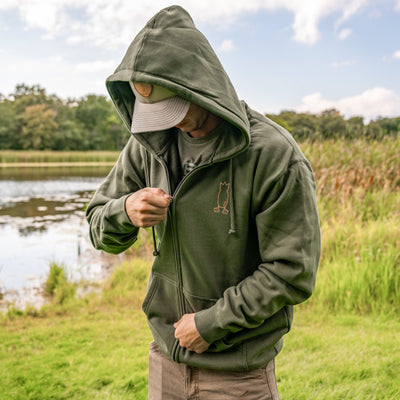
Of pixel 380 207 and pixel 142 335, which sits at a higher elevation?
pixel 380 207

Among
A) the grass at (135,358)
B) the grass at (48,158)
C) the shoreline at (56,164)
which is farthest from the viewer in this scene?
the grass at (48,158)

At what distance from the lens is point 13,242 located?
8.29 meters

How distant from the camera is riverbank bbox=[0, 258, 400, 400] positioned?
101 inches

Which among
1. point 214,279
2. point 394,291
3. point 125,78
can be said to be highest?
point 125,78

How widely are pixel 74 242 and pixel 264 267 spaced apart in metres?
7.69

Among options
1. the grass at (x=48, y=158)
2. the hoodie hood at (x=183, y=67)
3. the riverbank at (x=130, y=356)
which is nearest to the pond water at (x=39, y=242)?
the riverbank at (x=130, y=356)

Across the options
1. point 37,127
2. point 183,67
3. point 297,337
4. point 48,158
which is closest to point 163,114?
point 183,67

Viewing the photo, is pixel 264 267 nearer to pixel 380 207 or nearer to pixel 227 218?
pixel 227 218

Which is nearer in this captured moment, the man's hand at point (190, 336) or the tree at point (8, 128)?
the man's hand at point (190, 336)

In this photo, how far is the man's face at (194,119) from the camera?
131 cm

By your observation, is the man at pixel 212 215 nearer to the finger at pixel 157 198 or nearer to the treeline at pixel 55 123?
the finger at pixel 157 198

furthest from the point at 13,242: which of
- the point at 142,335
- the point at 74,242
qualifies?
the point at 142,335

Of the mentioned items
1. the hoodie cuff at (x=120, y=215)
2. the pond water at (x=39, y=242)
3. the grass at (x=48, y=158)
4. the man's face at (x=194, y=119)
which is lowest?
the pond water at (x=39, y=242)

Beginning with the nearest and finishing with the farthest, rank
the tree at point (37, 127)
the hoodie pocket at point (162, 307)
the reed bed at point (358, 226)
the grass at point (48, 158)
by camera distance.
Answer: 1. the hoodie pocket at point (162, 307)
2. the reed bed at point (358, 226)
3. the grass at point (48, 158)
4. the tree at point (37, 127)
